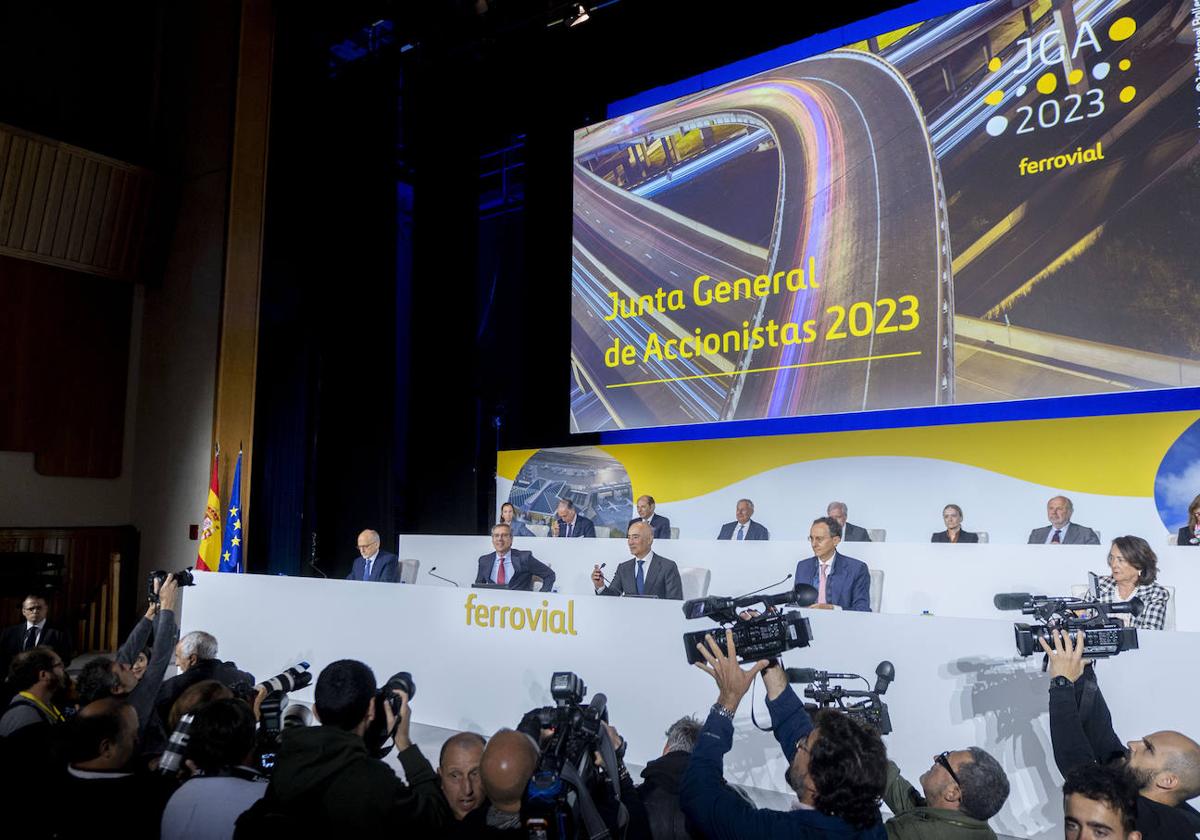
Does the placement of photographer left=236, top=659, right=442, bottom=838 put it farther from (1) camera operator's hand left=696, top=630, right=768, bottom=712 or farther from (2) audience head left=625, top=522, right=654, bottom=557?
(2) audience head left=625, top=522, right=654, bottom=557

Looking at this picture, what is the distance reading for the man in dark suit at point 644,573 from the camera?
194 inches

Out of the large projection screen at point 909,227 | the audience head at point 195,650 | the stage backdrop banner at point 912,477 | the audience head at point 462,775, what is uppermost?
the large projection screen at point 909,227

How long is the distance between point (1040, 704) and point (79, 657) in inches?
342

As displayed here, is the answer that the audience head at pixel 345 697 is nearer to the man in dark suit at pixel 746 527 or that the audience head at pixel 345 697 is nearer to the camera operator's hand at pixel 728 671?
the camera operator's hand at pixel 728 671

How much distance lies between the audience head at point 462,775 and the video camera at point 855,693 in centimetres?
95

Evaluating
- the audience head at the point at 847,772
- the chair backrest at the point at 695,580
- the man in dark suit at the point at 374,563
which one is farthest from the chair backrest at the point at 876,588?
the audience head at the point at 847,772

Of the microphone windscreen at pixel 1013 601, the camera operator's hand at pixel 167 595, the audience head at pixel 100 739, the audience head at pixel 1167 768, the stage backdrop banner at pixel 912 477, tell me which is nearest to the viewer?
the audience head at pixel 1167 768

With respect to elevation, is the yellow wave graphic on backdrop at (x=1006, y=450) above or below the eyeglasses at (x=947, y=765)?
above

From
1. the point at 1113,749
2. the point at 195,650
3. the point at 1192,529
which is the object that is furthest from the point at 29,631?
the point at 1192,529

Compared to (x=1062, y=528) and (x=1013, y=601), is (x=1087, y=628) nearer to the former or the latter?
(x=1013, y=601)

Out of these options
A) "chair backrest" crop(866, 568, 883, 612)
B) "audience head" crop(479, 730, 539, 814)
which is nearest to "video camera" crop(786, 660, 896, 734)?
"audience head" crop(479, 730, 539, 814)

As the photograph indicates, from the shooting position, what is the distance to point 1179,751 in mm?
1997

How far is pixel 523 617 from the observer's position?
3.69 metres

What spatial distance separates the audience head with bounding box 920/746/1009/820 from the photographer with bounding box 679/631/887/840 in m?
0.41
